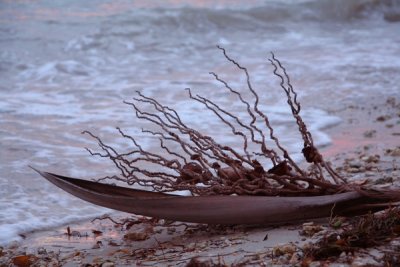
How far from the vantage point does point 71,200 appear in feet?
14.0

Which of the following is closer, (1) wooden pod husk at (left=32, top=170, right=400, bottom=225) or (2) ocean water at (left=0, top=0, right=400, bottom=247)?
(1) wooden pod husk at (left=32, top=170, right=400, bottom=225)

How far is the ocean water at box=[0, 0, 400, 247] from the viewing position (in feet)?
16.4

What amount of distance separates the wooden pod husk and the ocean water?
3.43ft

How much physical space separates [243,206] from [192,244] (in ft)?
0.95

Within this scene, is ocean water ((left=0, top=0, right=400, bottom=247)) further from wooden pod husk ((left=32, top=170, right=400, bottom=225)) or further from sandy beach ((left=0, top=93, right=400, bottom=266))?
wooden pod husk ((left=32, top=170, right=400, bottom=225))

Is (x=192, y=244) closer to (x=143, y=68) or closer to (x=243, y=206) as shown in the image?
(x=243, y=206)

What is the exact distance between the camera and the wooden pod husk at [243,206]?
2.84 metres

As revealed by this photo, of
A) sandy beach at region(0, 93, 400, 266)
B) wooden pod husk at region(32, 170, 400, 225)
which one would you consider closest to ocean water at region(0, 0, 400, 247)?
sandy beach at region(0, 93, 400, 266)

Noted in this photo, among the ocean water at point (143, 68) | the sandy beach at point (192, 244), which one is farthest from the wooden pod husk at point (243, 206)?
the ocean water at point (143, 68)

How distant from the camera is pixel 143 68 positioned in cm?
980

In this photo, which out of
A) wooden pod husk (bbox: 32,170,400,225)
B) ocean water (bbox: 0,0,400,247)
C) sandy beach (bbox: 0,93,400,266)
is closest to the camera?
sandy beach (bbox: 0,93,400,266)

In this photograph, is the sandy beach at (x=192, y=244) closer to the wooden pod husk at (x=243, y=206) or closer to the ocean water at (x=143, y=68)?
the wooden pod husk at (x=243, y=206)

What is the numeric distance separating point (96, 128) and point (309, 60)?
450 centimetres

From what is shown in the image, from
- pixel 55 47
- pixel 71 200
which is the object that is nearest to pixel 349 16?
pixel 55 47
